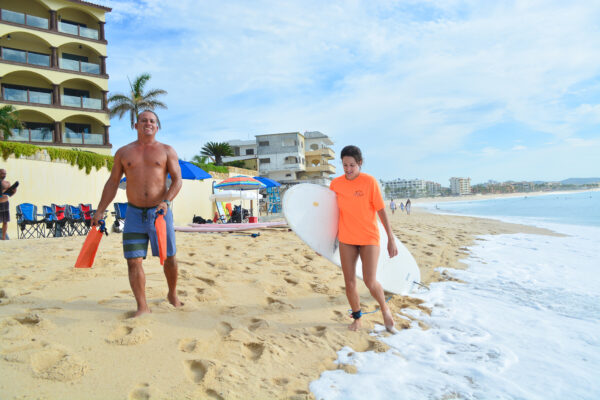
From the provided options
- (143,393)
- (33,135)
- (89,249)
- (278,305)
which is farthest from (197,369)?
(33,135)

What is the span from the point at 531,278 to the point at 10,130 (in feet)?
74.0

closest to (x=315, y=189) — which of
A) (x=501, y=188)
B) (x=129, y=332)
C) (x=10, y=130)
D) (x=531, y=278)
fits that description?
(x=129, y=332)

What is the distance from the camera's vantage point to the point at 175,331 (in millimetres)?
2352

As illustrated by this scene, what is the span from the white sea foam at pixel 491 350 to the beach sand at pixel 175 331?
0.20 metres

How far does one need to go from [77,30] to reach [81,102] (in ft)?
15.9

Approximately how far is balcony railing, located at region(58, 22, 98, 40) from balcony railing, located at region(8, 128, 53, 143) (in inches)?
261

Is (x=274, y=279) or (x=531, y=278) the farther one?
(x=531, y=278)

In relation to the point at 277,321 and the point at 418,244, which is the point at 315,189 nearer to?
the point at 277,321

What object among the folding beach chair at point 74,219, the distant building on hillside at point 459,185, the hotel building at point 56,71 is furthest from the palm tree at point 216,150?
the distant building on hillside at point 459,185

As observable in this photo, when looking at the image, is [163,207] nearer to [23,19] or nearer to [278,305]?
[278,305]

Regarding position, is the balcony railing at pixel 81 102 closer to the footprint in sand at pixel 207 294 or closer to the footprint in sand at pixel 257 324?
the footprint in sand at pixel 207 294

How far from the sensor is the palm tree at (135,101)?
2347cm

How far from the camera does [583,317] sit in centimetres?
322

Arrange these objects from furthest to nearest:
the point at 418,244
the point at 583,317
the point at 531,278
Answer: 1. the point at 418,244
2. the point at 531,278
3. the point at 583,317
